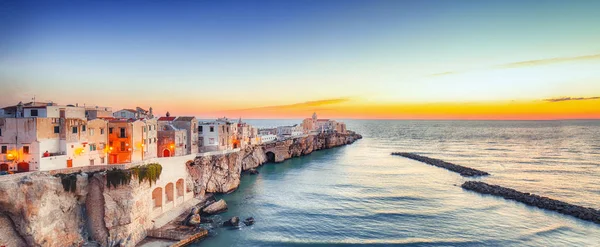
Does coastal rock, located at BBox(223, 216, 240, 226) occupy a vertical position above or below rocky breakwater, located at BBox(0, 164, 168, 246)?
below

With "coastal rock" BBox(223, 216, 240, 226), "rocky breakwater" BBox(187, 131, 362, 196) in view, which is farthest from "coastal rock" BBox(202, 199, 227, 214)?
"rocky breakwater" BBox(187, 131, 362, 196)

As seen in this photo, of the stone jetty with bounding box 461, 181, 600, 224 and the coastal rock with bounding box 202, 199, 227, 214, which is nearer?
the stone jetty with bounding box 461, 181, 600, 224

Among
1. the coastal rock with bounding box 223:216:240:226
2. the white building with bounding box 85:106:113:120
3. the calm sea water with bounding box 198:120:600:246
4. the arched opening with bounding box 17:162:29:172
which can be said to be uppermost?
the white building with bounding box 85:106:113:120

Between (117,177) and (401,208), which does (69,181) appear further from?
(401,208)

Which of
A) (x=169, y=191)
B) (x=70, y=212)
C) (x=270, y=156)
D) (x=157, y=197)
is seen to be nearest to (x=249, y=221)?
(x=157, y=197)

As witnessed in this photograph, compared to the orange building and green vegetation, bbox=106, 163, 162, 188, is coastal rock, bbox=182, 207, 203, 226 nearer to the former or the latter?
green vegetation, bbox=106, 163, 162, 188

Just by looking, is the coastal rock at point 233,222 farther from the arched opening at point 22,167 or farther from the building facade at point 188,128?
the building facade at point 188,128
